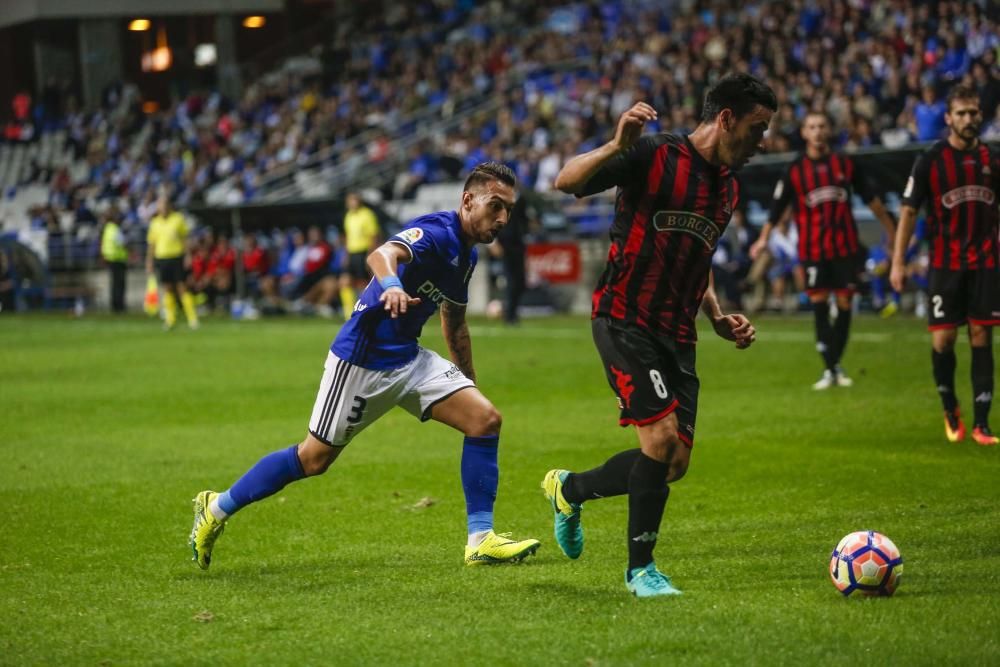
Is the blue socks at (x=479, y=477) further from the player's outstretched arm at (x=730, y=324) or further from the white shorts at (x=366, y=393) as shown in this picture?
the player's outstretched arm at (x=730, y=324)

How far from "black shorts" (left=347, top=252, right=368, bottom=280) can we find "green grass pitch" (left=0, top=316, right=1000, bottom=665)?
10.7m

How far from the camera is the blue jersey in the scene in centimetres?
650

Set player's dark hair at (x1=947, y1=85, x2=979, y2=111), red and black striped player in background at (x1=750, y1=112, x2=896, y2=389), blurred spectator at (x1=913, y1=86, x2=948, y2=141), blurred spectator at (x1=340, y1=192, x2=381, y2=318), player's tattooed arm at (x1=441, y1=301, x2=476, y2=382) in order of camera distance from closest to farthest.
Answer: player's tattooed arm at (x1=441, y1=301, x2=476, y2=382) → player's dark hair at (x1=947, y1=85, x2=979, y2=111) → red and black striped player in background at (x1=750, y1=112, x2=896, y2=389) → blurred spectator at (x1=913, y1=86, x2=948, y2=141) → blurred spectator at (x1=340, y1=192, x2=381, y2=318)

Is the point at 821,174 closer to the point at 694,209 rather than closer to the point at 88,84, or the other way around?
the point at 694,209

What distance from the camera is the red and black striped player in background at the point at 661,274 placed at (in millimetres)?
5707

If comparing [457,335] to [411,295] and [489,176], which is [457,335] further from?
[489,176]

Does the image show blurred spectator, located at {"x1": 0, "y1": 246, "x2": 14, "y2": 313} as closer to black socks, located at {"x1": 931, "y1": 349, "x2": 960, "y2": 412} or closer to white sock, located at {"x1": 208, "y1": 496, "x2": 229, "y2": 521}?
black socks, located at {"x1": 931, "y1": 349, "x2": 960, "y2": 412}

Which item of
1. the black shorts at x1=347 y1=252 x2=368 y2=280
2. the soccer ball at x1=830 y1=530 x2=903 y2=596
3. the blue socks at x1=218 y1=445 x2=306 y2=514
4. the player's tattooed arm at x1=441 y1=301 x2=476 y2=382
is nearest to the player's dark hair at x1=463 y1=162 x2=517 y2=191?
the player's tattooed arm at x1=441 y1=301 x2=476 y2=382

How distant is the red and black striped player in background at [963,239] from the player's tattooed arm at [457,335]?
412cm

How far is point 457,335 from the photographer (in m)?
6.89

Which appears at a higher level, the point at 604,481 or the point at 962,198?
the point at 962,198

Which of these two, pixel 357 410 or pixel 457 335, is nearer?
pixel 357 410

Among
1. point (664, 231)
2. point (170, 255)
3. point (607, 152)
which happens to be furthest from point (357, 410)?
point (170, 255)

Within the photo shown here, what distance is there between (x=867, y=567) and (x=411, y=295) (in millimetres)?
2410
